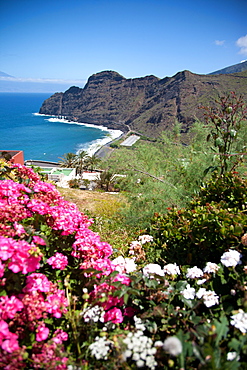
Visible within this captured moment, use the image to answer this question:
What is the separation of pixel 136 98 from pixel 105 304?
414ft

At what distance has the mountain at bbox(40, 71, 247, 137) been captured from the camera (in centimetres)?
7456

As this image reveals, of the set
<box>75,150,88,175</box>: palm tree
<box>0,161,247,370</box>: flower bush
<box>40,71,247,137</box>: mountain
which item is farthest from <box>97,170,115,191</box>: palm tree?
<box>40,71,247,137</box>: mountain

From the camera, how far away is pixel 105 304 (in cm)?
149

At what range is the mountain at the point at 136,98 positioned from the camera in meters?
74.6

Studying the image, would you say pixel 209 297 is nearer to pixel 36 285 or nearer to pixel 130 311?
pixel 130 311

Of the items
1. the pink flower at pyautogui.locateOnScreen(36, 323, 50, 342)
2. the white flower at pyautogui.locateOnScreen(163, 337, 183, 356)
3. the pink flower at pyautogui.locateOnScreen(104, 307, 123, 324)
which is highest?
the white flower at pyautogui.locateOnScreen(163, 337, 183, 356)

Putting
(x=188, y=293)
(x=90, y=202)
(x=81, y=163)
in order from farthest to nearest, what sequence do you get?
1. (x=81, y=163)
2. (x=90, y=202)
3. (x=188, y=293)

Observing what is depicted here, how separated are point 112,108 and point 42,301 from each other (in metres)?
127

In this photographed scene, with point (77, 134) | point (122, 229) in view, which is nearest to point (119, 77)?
point (77, 134)

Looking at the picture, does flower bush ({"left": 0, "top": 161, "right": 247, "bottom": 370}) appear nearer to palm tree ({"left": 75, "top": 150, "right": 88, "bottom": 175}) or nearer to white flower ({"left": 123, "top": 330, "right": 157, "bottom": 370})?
white flower ({"left": 123, "top": 330, "right": 157, "bottom": 370})

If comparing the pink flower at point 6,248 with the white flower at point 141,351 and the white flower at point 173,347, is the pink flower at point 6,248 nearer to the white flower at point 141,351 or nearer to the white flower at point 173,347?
the white flower at point 141,351

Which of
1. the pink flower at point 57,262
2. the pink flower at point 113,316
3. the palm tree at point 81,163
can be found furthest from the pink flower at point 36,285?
the palm tree at point 81,163

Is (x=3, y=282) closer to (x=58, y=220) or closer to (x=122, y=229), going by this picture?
(x=58, y=220)

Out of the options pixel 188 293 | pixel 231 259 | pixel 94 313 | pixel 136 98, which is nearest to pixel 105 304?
pixel 94 313
